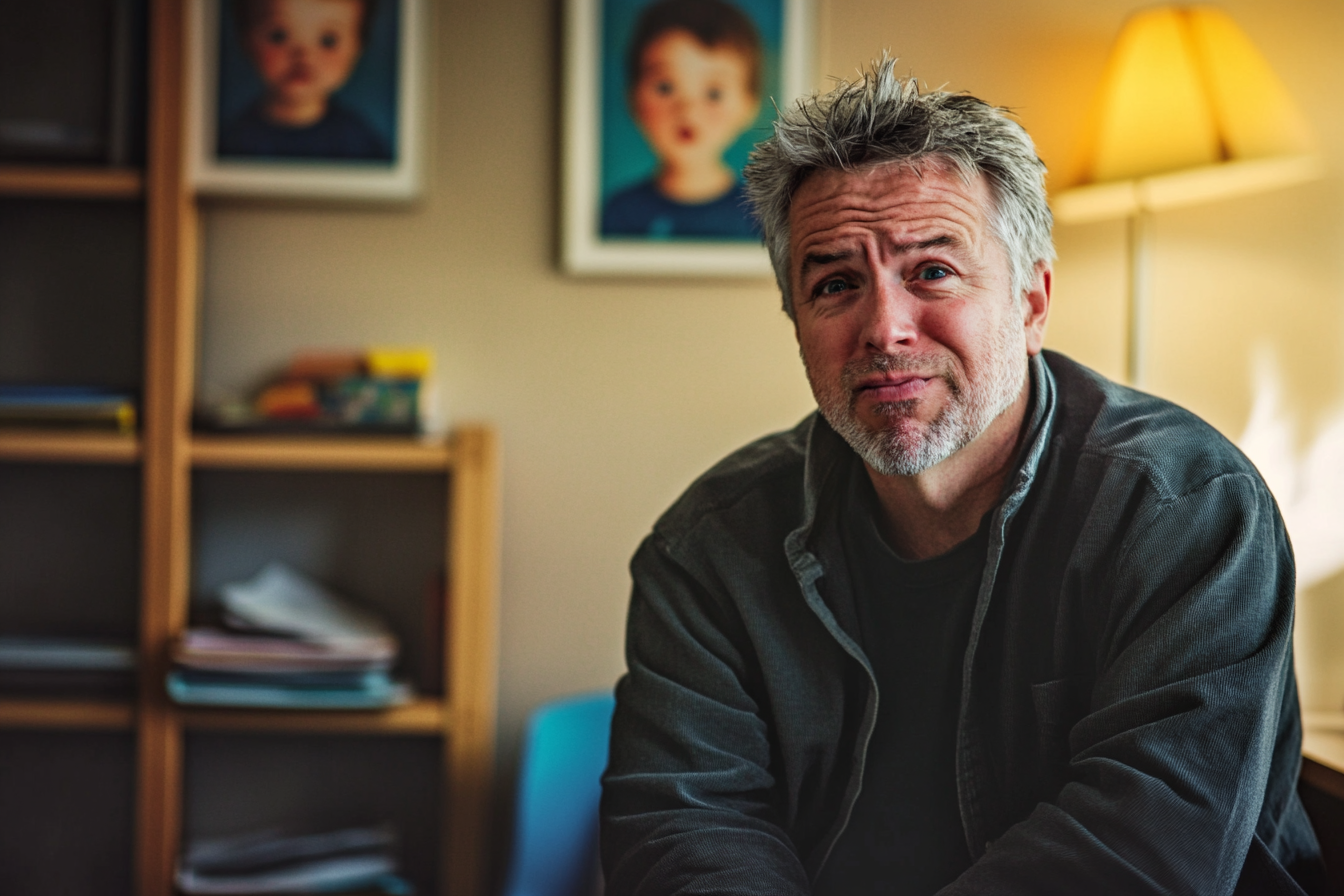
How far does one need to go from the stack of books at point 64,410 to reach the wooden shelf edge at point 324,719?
1.65ft

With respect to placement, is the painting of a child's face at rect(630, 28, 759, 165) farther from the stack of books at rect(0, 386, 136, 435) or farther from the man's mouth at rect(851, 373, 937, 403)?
the man's mouth at rect(851, 373, 937, 403)

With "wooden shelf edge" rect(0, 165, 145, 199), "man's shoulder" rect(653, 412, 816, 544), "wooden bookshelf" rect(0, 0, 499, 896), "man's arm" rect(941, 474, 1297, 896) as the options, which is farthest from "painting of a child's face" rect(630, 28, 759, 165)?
"man's arm" rect(941, 474, 1297, 896)

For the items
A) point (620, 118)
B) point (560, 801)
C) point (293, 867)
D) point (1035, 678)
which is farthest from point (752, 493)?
point (293, 867)

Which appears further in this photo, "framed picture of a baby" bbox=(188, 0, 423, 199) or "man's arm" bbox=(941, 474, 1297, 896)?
"framed picture of a baby" bbox=(188, 0, 423, 199)

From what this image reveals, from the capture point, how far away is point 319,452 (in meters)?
1.74

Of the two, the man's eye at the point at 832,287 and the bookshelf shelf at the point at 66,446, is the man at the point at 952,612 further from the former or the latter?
the bookshelf shelf at the point at 66,446

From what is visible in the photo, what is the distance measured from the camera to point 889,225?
0.84 m

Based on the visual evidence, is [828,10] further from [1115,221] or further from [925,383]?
[925,383]

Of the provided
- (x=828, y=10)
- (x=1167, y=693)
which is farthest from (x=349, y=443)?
(x=1167, y=693)

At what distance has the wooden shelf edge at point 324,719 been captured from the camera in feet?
5.66

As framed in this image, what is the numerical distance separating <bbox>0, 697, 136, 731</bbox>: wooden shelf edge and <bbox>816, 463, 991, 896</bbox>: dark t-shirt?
1.37 m

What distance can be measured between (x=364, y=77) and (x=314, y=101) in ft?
0.34

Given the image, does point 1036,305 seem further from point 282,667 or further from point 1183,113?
point 282,667

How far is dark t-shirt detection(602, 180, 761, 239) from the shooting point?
6.22ft
